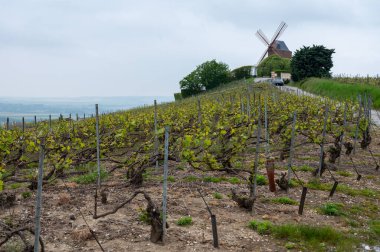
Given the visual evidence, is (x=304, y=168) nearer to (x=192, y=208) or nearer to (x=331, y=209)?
(x=331, y=209)

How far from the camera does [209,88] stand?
67.5 metres

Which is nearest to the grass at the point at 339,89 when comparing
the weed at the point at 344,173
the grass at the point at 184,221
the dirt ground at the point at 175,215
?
the weed at the point at 344,173

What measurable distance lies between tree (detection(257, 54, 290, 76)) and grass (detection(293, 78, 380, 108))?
17.2 meters

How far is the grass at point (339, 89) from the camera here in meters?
31.7

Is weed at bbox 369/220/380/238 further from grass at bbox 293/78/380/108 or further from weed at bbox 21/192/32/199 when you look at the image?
grass at bbox 293/78/380/108

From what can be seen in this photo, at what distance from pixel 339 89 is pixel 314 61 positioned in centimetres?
1448

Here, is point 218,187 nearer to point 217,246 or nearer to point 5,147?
point 217,246

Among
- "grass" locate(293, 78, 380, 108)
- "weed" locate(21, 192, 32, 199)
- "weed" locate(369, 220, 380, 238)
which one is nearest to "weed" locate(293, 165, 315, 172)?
"weed" locate(369, 220, 380, 238)

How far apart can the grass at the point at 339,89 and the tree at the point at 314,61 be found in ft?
9.09

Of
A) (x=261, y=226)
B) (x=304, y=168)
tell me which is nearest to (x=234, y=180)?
(x=304, y=168)

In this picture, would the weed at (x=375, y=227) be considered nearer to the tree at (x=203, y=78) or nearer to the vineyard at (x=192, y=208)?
the vineyard at (x=192, y=208)

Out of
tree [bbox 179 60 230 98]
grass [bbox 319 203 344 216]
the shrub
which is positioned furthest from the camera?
tree [bbox 179 60 230 98]

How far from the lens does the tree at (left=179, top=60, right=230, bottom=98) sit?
219 ft

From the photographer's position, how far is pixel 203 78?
221ft
